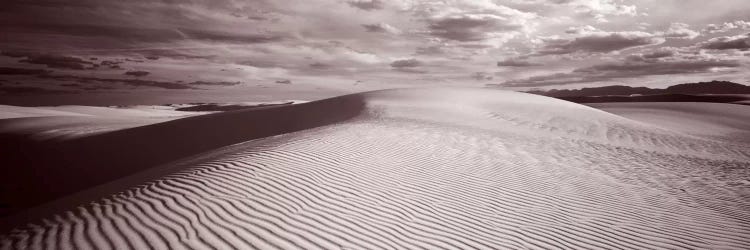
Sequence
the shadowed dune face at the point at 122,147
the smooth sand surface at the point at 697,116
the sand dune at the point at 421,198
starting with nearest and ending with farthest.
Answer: the sand dune at the point at 421,198, the shadowed dune face at the point at 122,147, the smooth sand surface at the point at 697,116

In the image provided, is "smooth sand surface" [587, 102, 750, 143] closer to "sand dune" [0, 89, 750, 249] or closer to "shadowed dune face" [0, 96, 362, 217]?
"sand dune" [0, 89, 750, 249]

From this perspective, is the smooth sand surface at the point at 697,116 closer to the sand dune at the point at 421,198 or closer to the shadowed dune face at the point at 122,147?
the sand dune at the point at 421,198

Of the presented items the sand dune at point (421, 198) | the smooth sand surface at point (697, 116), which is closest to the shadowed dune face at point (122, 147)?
the sand dune at point (421, 198)

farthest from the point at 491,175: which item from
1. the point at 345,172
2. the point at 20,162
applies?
the point at 20,162

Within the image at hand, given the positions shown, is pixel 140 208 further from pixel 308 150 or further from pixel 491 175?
pixel 491 175

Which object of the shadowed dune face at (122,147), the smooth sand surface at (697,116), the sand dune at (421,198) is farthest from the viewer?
the smooth sand surface at (697,116)

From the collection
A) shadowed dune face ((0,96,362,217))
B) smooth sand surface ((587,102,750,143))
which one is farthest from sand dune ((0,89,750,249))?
smooth sand surface ((587,102,750,143))

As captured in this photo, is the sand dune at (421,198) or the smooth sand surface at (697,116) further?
the smooth sand surface at (697,116)

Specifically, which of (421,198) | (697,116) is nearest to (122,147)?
(421,198)
